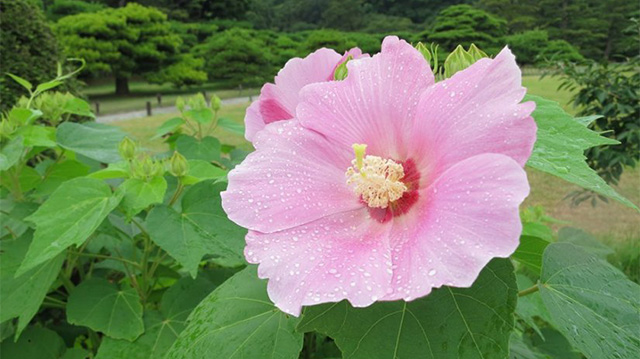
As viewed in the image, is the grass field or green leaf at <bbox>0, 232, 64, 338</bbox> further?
the grass field

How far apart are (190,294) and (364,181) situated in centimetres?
62

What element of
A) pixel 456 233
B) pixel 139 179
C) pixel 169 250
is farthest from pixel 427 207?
pixel 139 179

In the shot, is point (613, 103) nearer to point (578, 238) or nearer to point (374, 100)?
point (578, 238)

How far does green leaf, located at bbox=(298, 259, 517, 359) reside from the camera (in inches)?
20.1

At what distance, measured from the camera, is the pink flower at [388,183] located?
1.37 feet

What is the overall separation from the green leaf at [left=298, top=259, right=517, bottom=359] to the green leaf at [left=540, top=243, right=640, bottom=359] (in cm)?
6

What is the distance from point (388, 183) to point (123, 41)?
15299mm

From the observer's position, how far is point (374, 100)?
0.53 metres

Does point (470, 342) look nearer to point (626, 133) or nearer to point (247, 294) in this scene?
point (247, 294)

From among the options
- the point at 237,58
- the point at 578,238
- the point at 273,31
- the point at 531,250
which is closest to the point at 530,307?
the point at 531,250

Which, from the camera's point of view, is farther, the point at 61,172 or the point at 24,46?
the point at 24,46

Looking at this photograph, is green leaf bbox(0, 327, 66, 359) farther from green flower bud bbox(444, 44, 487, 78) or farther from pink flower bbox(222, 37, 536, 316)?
green flower bud bbox(444, 44, 487, 78)

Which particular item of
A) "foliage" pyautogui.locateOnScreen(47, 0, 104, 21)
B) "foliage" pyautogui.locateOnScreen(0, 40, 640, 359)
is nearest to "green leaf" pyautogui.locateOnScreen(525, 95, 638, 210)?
"foliage" pyautogui.locateOnScreen(0, 40, 640, 359)

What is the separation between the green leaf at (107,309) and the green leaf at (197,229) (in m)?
0.19
